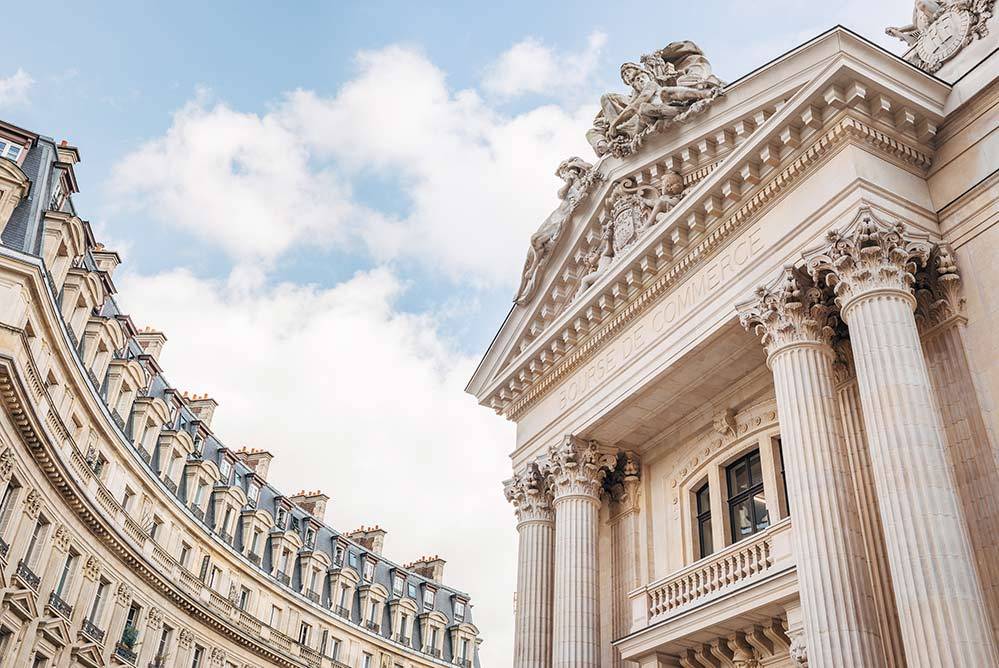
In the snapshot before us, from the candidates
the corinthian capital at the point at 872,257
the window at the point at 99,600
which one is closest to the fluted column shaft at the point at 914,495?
the corinthian capital at the point at 872,257

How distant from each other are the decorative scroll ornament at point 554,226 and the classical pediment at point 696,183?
0.18m

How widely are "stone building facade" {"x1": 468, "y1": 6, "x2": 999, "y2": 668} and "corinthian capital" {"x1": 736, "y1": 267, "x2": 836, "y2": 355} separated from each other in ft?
0.12

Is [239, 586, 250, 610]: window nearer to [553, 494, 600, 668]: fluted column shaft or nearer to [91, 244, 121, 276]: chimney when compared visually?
[91, 244, 121, 276]: chimney

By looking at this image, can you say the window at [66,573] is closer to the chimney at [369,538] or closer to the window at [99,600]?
the window at [99,600]

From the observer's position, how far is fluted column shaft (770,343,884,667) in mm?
11148

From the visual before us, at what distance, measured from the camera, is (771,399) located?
54.5 ft

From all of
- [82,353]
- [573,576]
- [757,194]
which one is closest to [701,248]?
[757,194]

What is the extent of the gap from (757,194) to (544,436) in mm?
7756

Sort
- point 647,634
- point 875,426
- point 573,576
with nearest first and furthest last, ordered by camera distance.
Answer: point 875,426 < point 647,634 < point 573,576

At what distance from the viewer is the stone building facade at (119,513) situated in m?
25.0

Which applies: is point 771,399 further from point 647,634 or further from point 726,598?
point 647,634

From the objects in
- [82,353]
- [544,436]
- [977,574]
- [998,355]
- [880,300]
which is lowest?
[977,574]

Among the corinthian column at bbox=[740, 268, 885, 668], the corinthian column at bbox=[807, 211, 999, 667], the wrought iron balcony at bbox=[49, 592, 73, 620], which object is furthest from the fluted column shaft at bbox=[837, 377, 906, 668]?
the wrought iron balcony at bbox=[49, 592, 73, 620]

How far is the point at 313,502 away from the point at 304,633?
33.2 feet
